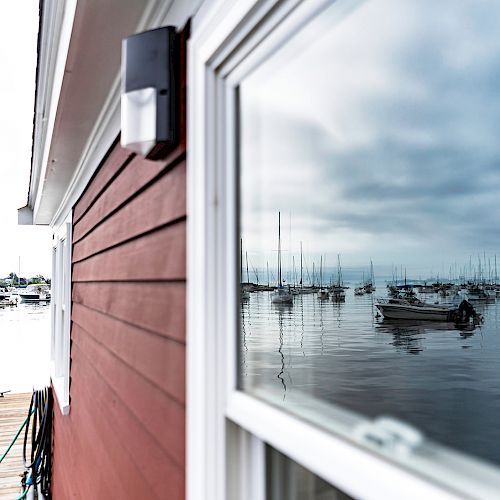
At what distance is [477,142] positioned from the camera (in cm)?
331

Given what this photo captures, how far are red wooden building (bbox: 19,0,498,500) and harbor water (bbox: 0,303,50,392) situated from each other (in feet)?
22.2

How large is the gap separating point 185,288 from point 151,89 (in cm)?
45

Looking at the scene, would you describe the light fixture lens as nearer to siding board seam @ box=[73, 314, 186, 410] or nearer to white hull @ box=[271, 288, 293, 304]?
white hull @ box=[271, 288, 293, 304]

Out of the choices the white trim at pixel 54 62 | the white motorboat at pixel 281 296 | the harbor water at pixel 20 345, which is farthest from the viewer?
the harbor water at pixel 20 345

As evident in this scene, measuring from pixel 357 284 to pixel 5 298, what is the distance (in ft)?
29.8

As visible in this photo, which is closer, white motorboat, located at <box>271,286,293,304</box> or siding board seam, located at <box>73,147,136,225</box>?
white motorboat, located at <box>271,286,293,304</box>

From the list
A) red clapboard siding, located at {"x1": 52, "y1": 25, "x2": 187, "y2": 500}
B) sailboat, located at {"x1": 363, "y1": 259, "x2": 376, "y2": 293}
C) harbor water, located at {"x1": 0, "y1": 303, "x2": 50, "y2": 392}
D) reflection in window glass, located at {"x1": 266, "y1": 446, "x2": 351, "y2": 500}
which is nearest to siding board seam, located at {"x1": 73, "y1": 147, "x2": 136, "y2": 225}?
red clapboard siding, located at {"x1": 52, "y1": 25, "x2": 187, "y2": 500}

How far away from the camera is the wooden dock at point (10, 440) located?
542cm

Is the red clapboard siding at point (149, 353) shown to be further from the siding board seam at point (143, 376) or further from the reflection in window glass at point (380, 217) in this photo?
the reflection in window glass at point (380, 217)

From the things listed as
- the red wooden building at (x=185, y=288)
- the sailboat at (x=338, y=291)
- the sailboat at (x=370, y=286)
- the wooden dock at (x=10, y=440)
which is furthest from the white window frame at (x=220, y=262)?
the wooden dock at (x=10, y=440)

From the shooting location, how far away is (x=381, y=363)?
9.39 feet

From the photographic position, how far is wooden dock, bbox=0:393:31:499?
17.8 ft

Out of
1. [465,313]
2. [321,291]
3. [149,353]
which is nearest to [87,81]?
[149,353]

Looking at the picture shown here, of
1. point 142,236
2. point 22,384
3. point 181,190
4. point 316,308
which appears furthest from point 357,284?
point 22,384
